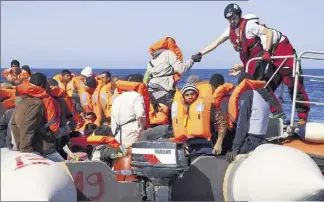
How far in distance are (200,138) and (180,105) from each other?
1.46ft

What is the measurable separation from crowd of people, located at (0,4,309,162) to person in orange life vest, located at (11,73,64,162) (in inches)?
0.4

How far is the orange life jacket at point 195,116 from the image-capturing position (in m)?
6.26

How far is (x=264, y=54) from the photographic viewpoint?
7.06 metres

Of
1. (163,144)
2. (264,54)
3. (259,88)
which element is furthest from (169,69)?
(163,144)

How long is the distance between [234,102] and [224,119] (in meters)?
0.22

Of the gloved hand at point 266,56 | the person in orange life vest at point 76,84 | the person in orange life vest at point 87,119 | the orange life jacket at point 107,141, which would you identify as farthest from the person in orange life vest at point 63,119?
the person in orange life vest at point 76,84

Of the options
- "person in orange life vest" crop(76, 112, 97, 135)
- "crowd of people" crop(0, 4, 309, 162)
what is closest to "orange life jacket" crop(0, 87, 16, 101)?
"crowd of people" crop(0, 4, 309, 162)

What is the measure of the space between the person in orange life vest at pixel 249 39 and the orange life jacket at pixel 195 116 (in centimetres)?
95

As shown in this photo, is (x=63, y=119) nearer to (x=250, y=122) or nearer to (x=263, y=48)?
(x=250, y=122)

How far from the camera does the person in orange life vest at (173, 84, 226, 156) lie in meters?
6.32

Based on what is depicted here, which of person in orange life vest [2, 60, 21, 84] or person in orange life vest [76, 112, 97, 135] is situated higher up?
person in orange life vest [2, 60, 21, 84]

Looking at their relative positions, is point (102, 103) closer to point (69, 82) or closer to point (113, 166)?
point (69, 82)

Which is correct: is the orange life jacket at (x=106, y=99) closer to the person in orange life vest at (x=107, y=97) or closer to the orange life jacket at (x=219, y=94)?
the person in orange life vest at (x=107, y=97)

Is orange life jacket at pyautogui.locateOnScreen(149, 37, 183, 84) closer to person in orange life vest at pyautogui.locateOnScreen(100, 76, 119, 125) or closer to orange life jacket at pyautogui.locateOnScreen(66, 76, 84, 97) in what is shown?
person in orange life vest at pyautogui.locateOnScreen(100, 76, 119, 125)
